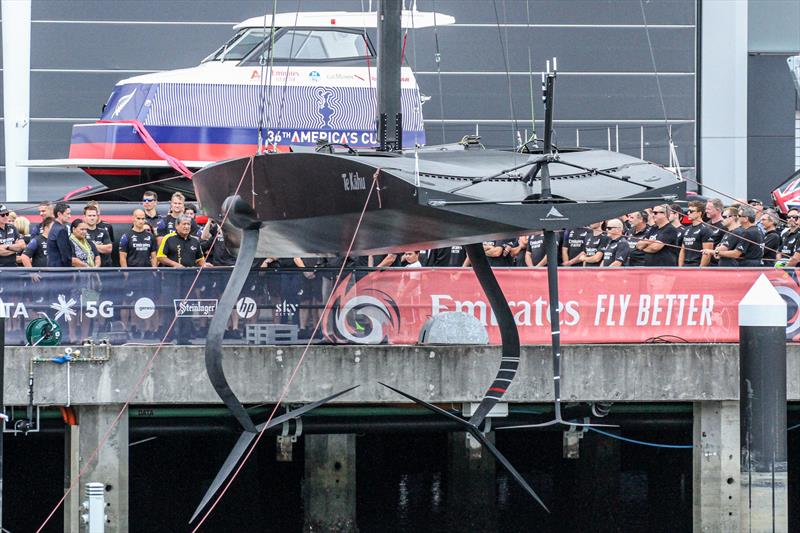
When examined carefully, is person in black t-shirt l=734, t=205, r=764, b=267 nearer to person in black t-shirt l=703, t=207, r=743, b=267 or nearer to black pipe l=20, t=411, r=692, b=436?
person in black t-shirt l=703, t=207, r=743, b=267

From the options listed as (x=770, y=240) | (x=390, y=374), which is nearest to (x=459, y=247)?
(x=390, y=374)

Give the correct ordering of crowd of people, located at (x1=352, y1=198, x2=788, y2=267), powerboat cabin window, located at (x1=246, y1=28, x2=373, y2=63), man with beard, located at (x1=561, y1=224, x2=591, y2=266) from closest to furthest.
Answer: crowd of people, located at (x1=352, y1=198, x2=788, y2=267)
man with beard, located at (x1=561, y1=224, x2=591, y2=266)
powerboat cabin window, located at (x1=246, y1=28, x2=373, y2=63)

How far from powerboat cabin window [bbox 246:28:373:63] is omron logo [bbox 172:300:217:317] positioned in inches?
295

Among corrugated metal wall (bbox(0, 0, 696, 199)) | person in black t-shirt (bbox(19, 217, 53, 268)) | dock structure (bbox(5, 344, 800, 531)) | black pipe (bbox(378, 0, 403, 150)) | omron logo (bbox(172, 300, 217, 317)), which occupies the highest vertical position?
corrugated metal wall (bbox(0, 0, 696, 199))

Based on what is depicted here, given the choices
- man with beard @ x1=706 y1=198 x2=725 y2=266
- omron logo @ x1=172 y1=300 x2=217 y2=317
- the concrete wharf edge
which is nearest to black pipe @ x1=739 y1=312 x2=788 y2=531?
the concrete wharf edge

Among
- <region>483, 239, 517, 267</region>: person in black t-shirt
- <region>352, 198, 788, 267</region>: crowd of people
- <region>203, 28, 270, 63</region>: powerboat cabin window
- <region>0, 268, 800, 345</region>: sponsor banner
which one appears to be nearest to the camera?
<region>0, 268, 800, 345</region>: sponsor banner

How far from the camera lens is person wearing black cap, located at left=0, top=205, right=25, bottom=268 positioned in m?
13.7

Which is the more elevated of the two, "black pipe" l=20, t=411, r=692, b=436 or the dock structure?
the dock structure

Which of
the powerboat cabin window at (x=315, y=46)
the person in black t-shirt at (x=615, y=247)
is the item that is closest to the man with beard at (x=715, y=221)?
the person in black t-shirt at (x=615, y=247)

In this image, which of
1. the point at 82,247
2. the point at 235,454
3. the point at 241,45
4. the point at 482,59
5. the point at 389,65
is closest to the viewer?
the point at 235,454

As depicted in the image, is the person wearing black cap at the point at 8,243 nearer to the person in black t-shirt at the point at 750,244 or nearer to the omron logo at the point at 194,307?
the omron logo at the point at 194,307

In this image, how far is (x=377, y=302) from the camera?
12250 mm

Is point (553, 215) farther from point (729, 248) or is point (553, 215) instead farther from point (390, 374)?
point (729, 248)

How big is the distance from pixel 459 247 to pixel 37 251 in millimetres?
4226
